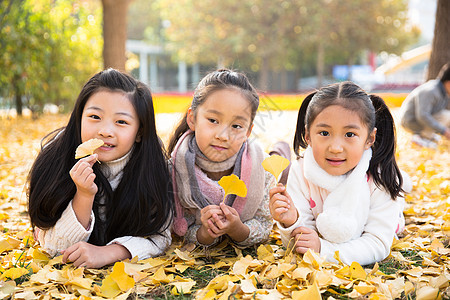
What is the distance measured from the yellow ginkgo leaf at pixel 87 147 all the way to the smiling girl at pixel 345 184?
29.8 inches

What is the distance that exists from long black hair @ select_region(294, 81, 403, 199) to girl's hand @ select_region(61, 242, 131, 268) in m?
1.02

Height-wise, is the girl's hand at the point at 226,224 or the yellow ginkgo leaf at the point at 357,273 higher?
the girl's hand at the point at 226,224

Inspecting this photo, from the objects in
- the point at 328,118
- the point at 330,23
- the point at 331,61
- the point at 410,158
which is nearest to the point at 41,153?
the point at 328,118

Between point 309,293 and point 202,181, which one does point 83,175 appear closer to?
point 202,181

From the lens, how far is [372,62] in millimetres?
34125

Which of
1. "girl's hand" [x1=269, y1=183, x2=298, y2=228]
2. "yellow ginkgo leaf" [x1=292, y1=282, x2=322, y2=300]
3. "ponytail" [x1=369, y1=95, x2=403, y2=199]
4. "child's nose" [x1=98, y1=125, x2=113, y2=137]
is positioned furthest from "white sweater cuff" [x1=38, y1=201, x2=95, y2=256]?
"ponytail" [x1=369, y1=95, x2=403, y2=199]

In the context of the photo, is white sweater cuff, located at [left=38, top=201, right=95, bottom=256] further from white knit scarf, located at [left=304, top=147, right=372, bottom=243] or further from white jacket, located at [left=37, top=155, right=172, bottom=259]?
white knit scarf, located at [left=304, top=147, right=372, bottom=243]

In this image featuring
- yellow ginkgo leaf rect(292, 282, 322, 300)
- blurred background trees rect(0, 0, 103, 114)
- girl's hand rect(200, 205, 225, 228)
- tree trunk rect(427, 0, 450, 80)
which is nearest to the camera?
yellow ginkgo leaf rect(292, 282, 322, 300)

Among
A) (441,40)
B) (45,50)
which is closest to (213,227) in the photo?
(441,40)

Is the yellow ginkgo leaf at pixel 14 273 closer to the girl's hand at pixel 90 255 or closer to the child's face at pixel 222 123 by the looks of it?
the girl's hand at pixel 90 255

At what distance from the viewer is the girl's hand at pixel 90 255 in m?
1.92

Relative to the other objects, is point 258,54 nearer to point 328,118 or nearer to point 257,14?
point 257,14

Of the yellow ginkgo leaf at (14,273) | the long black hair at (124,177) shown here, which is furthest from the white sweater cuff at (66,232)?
the yellow ginkgo leaf at (14,273)

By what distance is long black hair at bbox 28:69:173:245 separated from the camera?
212 cm
